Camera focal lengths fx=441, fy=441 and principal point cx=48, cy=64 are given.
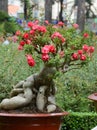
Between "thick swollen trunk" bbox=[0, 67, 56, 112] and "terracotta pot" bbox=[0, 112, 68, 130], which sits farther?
"thick swollen trunk" bbox=[0, 67, 56, 112]

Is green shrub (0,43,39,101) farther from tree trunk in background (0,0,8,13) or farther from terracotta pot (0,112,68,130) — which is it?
tree trunk in background (0,0,8,13)

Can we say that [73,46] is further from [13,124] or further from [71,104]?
[71,104]

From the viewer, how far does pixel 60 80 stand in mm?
7793

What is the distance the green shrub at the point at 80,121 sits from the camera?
20.2 feet

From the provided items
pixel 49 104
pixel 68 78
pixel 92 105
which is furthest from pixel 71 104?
pixel 49 104

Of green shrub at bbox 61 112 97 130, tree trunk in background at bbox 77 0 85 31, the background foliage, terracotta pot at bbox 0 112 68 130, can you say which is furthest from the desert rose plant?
tree trunk in background at bbox 77 0 85 31

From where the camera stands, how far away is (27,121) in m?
4.82

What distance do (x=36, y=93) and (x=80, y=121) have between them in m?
1.31

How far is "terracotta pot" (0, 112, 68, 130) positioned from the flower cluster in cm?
57

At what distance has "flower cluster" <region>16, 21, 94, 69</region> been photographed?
4910 millimetres

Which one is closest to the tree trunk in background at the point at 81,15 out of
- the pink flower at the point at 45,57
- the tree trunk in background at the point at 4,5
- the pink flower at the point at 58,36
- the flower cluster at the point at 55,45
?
the tree trunk in background at the point at 4,5

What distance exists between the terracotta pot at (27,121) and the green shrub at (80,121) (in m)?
1.27

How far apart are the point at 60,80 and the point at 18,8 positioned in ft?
111

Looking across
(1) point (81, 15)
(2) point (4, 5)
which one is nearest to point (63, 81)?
(2) point (4, 5)
